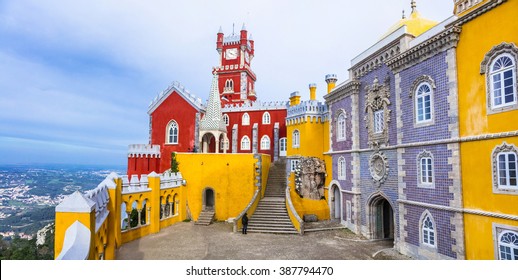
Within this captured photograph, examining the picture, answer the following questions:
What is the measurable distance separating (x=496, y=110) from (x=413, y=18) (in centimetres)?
823

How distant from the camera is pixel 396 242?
1400 centimetres

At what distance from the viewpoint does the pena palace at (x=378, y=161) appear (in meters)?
9.10

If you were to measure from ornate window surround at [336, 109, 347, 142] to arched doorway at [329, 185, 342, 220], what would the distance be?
3.63 metres

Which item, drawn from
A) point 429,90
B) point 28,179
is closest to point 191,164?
point 429,90

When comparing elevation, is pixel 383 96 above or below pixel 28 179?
above

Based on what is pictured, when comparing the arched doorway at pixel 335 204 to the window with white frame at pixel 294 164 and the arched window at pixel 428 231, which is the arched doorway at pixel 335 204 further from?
the arched window at pixel 428 231

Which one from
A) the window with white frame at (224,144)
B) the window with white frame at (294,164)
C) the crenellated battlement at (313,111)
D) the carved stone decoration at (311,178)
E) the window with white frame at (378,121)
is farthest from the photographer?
the window with white frame at (224,144)

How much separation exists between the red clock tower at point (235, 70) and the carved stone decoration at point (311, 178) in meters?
17.8

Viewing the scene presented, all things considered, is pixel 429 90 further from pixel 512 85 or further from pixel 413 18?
pixel 413 18

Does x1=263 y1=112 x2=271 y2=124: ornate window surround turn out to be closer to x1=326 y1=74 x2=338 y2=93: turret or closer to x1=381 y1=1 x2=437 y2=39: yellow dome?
x1=326 y1=74 x2=338 y2=93: turret

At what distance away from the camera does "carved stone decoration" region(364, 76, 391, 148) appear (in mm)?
14922

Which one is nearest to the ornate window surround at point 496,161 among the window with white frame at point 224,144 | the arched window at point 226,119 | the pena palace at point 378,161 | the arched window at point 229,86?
the pena palace at point 378,161

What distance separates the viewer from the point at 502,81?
912 centimetres

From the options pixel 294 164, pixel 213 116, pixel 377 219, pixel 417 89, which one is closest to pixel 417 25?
pixel 417 89
